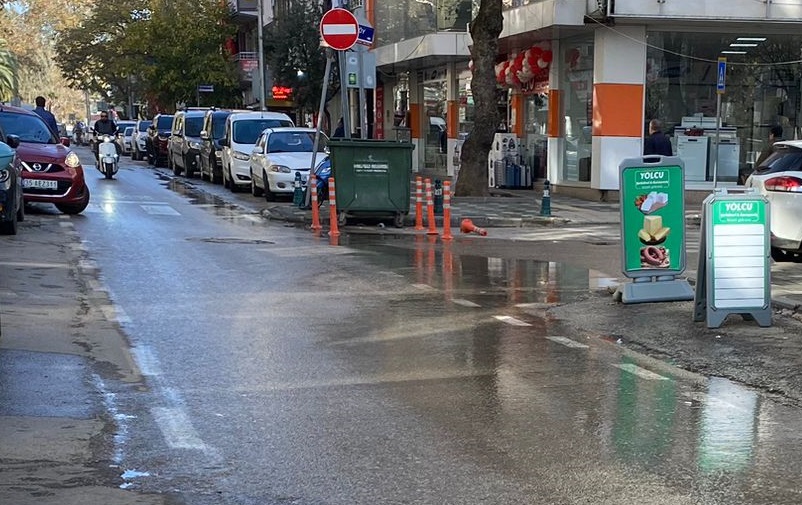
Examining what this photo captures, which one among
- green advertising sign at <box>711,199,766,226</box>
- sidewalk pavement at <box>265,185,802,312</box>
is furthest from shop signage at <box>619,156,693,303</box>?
sidewalk pavement at <box>265,185,802,312</box>

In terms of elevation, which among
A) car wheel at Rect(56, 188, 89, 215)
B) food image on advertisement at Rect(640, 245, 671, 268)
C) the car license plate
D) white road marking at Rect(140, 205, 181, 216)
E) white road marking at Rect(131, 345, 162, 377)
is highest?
the car license plate

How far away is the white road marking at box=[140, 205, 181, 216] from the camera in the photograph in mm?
19862

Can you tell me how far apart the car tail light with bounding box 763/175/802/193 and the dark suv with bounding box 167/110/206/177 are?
2208 centimetres

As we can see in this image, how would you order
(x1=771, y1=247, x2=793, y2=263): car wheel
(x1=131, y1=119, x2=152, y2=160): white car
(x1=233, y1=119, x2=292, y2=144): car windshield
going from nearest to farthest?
1. (x1=771, y1=247, x2=793, y2=263): car wheel
2. (x1=233, y1=119, x2=292, y2=144): car windshield
3. (x1=131, y1=119, x2=152, y2=160): white car

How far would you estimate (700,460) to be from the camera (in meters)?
5.64

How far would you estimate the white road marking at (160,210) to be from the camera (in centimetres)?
1986

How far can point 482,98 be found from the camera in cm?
2312

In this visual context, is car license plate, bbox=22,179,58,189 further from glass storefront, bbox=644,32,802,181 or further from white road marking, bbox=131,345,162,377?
glass storefront, bbox=644,32,802,181

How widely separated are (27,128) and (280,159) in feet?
20.9

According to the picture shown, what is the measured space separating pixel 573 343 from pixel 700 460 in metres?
3.20

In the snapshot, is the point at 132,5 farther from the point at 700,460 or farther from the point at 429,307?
the point at 700,460

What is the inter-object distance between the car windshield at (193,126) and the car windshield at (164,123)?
25.0 feet

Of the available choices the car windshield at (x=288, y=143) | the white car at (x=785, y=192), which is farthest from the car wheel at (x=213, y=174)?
the white car at (x=785, y=192)

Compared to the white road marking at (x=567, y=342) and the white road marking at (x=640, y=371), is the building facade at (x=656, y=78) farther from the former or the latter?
the white road marking at (x=640, y=371)
